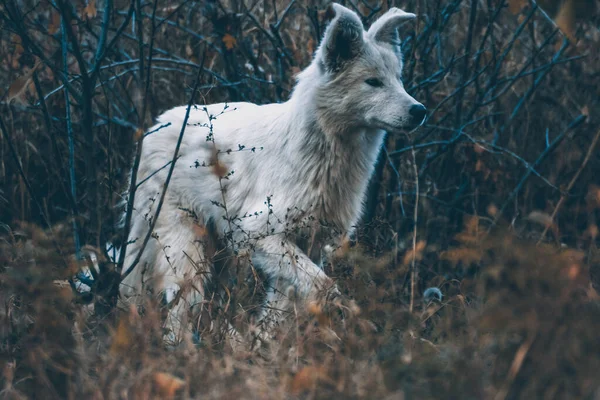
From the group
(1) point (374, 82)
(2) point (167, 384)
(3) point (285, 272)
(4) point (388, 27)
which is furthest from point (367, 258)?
(4) point (388, 27)

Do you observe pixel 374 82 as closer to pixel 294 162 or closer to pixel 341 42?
pixel 341 42

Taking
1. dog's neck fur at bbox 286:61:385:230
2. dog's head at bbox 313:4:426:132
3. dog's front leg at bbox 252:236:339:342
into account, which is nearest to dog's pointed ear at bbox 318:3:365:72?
dog's head at bbox 313:4:426:132

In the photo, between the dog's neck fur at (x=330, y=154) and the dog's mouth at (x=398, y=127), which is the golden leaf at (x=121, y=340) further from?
the dog's mouth at (x=398, y=127)

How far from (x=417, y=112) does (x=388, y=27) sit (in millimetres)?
Result: 747

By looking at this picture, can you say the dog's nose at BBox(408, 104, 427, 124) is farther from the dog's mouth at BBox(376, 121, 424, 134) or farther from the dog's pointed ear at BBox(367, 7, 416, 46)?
the dog's pointed ear at BBox(367, 7, 416, 46)

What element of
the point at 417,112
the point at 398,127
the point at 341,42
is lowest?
the point at 398,127

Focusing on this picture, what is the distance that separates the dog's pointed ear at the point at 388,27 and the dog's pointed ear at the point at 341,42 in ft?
0.73

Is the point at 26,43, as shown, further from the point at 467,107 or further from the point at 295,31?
the point at 467,107

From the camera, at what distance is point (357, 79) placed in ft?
15.1

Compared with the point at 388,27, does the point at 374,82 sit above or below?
below

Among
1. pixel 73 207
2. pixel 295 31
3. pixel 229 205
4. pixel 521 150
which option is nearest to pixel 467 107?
pixel 521 150

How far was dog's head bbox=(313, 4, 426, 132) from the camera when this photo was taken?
176 inches

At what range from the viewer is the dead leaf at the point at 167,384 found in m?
2.37

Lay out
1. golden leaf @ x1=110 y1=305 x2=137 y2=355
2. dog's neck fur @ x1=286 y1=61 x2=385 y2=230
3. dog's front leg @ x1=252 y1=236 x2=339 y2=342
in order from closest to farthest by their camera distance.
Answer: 1. golden leaf @ x1=110 y1=305 x2=137 y2=355
2. dog's front leg @ x1=252 y1=236 x2=339 y2=342
3. dog's neck fur @ x1=286 y1=61 x2=385 y2=230
